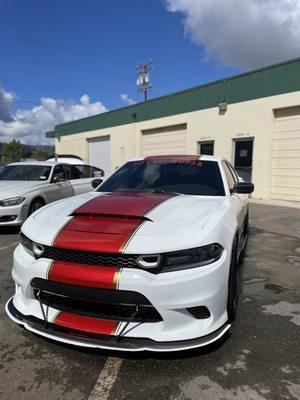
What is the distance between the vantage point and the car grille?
243 cm

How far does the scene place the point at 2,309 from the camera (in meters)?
3.70

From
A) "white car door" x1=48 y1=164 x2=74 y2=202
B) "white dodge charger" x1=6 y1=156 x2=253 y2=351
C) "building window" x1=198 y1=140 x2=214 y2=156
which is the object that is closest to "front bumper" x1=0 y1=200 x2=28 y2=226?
"white car door" x1=48 y1=164 x2=74 y2=202

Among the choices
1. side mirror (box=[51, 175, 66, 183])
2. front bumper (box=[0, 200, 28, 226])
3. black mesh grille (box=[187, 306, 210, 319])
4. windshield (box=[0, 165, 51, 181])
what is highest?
windshield (box=[0, 165, 51, 181])

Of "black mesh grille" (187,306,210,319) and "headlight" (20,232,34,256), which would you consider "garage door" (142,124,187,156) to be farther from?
"black mesh grille" (187,306,210,319)

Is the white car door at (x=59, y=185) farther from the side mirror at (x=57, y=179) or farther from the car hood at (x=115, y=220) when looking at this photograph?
the car hood at (x=115, y=220)

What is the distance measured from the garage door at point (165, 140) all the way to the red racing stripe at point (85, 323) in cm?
1568

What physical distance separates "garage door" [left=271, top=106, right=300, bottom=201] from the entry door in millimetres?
1106

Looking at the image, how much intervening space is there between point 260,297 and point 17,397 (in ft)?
8.84

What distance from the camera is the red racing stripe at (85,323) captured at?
8.08 feet

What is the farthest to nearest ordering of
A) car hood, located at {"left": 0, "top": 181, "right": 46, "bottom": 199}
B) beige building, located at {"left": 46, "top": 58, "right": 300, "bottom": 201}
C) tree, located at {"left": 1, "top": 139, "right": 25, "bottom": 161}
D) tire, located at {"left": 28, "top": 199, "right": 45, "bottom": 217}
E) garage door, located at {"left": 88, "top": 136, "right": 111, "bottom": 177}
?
1. tree, located at {"left": 1, "top": 139, "right": 25, "bottom": 161}
2. garage door, located at {"left": 88, "top": 136, "right": 111, "bottom": 177}
3. beige building, located at {"left": 46, "top": 58, "right": 300, "bottom": 201}
4. tire, located at {"left": 28, "top": 199, "right": 45, "bottom": 217}
5. car hood, located at {"left": 0, "top": 181, "right": 46, "bottom": 199}

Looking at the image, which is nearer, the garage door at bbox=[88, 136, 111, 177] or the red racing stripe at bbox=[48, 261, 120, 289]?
the red racing stripe at bbox=[48, 261, 120, 289]

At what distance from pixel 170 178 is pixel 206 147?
12.9 meters

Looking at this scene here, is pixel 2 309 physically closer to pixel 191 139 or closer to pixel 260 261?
pixel 260 261

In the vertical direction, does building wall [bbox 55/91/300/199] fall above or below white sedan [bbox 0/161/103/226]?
above
